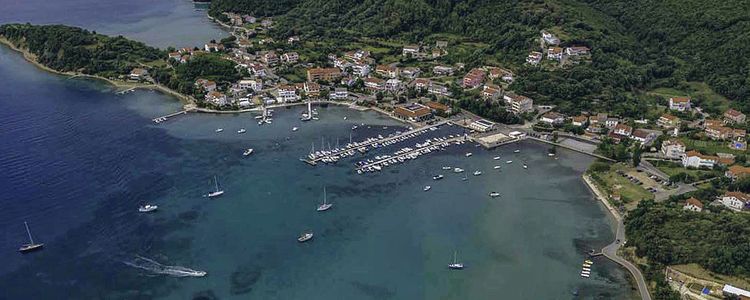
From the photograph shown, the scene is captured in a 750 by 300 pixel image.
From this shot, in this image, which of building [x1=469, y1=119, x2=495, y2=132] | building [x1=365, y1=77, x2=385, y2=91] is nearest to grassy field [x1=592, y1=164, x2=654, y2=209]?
building [x1=469, y1=119, x2=495, y2=132]

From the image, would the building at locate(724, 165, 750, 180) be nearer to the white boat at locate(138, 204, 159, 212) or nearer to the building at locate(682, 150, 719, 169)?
the building at locate(682, 150, 719, 169)

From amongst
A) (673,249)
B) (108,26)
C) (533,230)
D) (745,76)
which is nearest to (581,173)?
(533,230)

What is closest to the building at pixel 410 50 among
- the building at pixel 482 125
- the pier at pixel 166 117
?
the building at pixel 482 125

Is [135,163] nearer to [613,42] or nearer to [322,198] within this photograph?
[322,198]

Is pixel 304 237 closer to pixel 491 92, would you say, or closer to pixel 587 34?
pixel 491 92

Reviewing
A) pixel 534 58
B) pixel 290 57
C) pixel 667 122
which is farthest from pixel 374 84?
pixel 667 122

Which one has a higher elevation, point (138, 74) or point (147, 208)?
point (138, 74)
